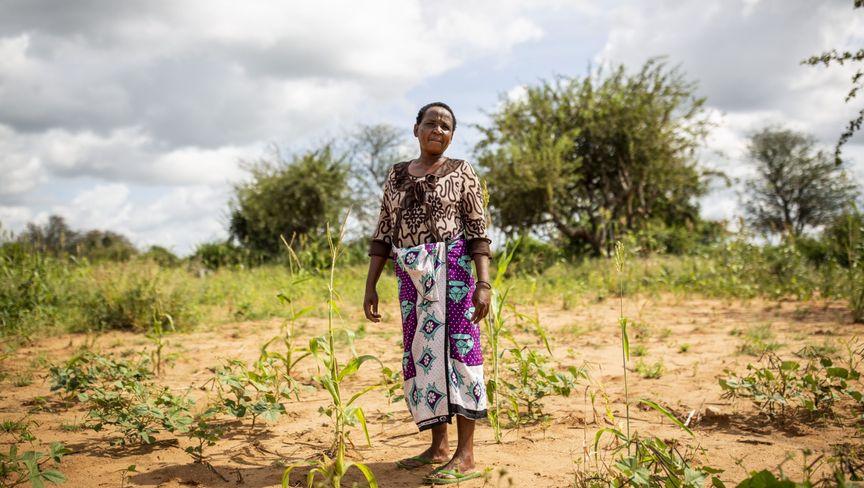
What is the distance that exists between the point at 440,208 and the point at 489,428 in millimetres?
1317

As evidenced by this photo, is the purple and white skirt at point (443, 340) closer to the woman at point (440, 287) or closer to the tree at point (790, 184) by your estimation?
the woman at point (440, 287)

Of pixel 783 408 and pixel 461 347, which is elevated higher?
pixel 461 347

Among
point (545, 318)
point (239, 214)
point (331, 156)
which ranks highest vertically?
point (331, 156)

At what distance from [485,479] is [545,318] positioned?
448 centimetres

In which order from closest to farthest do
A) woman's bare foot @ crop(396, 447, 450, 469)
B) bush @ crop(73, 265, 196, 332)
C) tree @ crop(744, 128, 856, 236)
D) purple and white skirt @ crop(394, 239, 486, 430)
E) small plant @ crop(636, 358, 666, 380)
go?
purple and white skirt @ crop(394, 239, 486, 430) < woman's bare foot @ crop(396, 447, 450, 469) < small plant @ crop(636, 358, 666, 380) < bush @ crop(73, 265, 196, 332) < tree @ crop(744, 128, 856, 236)

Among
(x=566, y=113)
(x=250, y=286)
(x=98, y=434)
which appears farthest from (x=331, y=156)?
(x=98, y=434)

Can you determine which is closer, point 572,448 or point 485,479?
point 485,479

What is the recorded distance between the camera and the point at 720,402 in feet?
11.2

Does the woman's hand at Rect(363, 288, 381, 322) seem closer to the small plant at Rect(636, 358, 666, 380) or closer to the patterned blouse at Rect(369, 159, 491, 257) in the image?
the patterned blouse at Rect(369, 159, 491, 257)

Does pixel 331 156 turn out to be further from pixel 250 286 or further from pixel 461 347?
pixel 461 347

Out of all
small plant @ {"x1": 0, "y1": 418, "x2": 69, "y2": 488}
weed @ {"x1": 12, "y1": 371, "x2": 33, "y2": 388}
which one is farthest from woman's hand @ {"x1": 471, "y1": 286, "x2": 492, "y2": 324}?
weed @ {"x1": 12, "y1": 371, "x2": 33, "y2": 388}

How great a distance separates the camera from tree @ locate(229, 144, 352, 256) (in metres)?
18.1

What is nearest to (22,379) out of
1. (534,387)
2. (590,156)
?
(534,387)

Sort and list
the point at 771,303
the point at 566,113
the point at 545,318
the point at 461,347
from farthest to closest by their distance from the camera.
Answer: the point at 566,113, the point at 771,303, the point at 545,318, the point at 461,347
